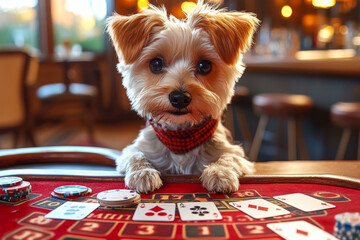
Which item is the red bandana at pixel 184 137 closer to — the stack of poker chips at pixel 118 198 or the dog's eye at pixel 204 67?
the dog's eye at pixel 204 67

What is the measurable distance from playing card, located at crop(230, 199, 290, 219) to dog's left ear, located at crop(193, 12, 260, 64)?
0.74 m

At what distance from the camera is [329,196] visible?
125cm

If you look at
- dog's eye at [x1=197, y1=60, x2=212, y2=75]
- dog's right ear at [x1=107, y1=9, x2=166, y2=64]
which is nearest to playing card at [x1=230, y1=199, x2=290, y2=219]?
dog's eye at [x1=197, y1=60, x2=212, y2=75]

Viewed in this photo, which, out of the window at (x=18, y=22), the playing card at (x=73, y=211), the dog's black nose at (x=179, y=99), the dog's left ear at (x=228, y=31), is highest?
the window at (x=18, y=22)

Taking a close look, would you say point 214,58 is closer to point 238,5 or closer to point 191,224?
point 191,224

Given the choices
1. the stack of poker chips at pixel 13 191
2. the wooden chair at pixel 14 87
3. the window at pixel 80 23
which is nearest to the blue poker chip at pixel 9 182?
the stack of poker chips at pixel 13 191

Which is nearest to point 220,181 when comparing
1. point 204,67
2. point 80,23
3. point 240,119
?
point 204,67

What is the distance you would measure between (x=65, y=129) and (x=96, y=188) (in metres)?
6.61

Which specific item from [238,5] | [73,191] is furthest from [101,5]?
[73,191]

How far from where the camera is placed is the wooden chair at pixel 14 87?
4715mm

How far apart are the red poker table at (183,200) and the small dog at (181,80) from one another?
0.63 feet

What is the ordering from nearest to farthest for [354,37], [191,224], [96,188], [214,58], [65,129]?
[191,224] < [96,188] < [214,58] < [354,37] < [65,129]

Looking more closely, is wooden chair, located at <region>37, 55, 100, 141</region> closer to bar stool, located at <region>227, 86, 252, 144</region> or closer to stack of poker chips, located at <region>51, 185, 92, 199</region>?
bar stool, located at <region>227, 86, 252, 144</region>

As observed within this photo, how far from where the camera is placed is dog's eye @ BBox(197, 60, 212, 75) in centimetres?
177
